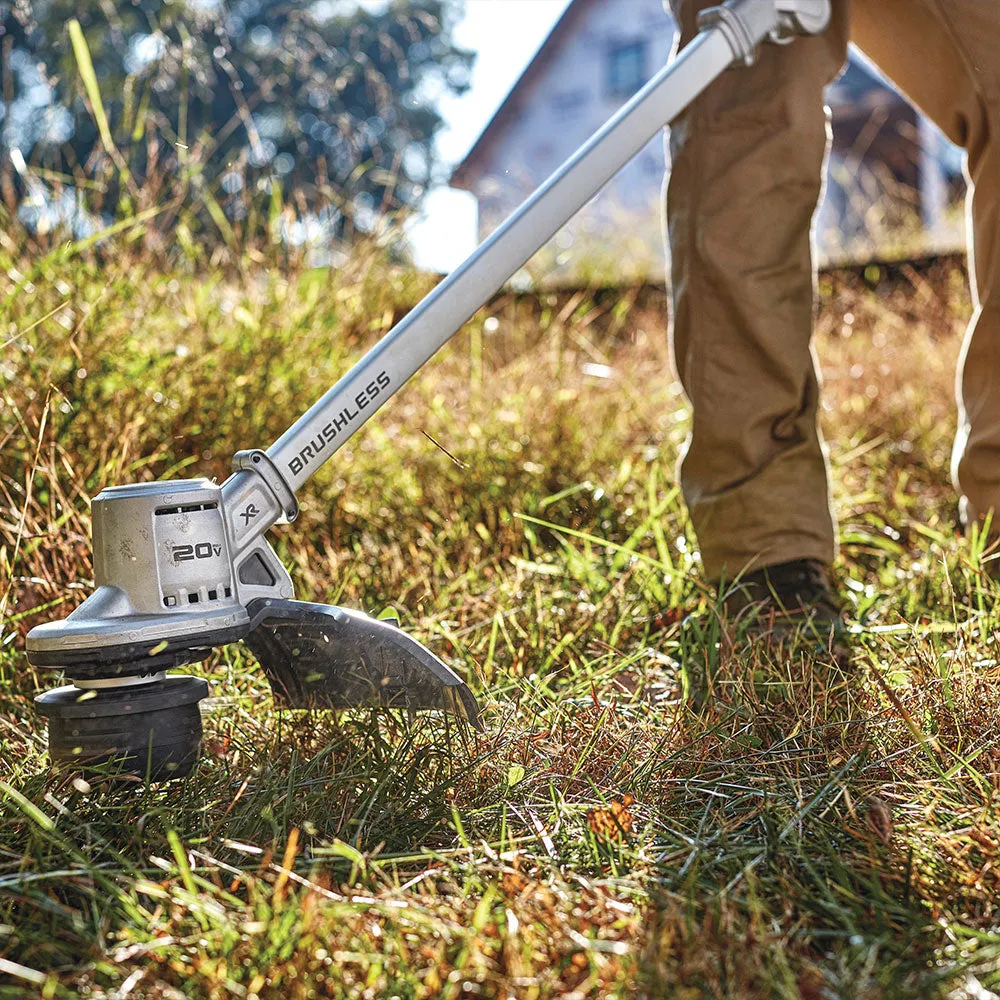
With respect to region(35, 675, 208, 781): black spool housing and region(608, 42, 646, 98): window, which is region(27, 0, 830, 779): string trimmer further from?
region(608, 42, 646, 98): window

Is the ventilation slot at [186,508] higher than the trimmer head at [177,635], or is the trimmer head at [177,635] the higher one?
the ventilation slot at [186,508]

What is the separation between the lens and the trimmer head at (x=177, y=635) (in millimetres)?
1152

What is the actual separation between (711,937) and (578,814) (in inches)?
10.8

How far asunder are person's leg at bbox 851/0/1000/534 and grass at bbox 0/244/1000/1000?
162 mm

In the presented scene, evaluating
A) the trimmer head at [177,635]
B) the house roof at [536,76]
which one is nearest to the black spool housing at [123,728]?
the trimmer head at [177,635]

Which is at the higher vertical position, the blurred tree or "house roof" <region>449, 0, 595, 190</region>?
"house roof" <region>449, 0, 595, 190</region>

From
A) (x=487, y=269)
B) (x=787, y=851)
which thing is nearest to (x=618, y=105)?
(x=487, y=269)

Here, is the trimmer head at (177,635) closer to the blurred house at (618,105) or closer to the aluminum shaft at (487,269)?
the aluminum shaft at (487,269)

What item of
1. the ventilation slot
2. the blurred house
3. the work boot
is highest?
the blurred house

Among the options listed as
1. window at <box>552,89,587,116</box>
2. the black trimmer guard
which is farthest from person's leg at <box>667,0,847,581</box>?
window at <box>552,89,587,116</box>

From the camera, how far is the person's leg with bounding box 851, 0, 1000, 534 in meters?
1.78

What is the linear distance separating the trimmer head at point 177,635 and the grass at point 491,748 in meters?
0.05

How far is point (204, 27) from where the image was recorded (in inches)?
92.5

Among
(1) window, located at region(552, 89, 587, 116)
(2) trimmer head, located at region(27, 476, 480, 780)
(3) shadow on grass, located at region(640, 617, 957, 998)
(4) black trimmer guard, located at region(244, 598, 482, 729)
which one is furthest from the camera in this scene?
(1) window, located at region(552, 89, 587, 116)
